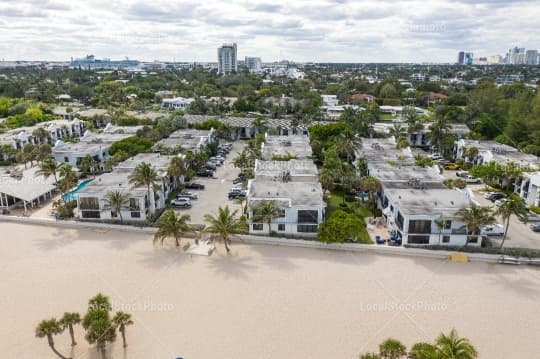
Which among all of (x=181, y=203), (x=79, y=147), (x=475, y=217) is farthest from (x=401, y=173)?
(x=79, y=147)

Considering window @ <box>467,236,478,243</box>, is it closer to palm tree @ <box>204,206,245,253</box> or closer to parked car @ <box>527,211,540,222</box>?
parked car @ <box>527,211,540,222</box>

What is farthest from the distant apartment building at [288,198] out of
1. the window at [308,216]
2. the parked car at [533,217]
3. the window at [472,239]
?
the parked car at [533,217]

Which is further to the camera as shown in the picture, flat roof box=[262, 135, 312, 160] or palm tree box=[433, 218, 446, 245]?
flat roof box=[262, 135, 312, 160]

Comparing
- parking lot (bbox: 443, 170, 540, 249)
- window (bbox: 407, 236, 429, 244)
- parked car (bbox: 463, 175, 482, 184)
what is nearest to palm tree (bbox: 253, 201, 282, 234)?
window (bbox: 407, 236, 429, 244)

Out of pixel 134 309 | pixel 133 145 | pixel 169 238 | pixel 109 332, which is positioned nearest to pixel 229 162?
pixel 133 145

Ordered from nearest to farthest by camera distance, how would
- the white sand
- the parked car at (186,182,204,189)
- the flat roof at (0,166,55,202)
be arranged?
1. the white sand
2. the flat roof at (0,166,55,202)
3. the parked car at (186,182,204,189)

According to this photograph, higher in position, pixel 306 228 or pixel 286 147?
pixel 286 147

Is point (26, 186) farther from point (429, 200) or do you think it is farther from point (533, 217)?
point (533, 217)
